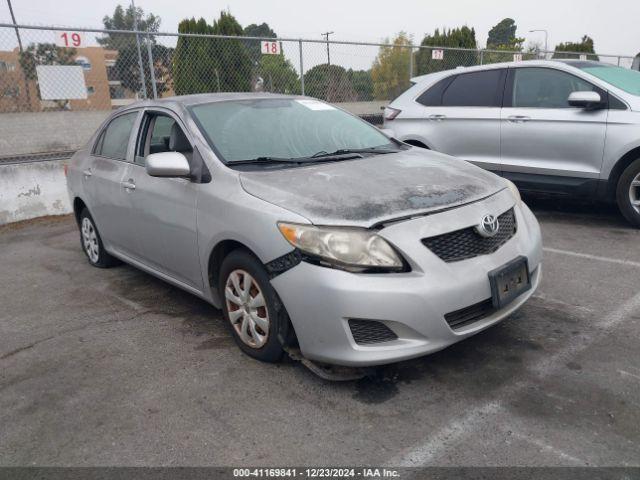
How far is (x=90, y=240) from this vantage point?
5.22m

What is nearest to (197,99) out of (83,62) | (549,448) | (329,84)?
(549,448)

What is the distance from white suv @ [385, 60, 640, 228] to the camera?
17.7 ft

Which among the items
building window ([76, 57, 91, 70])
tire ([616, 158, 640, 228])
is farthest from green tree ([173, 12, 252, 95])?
tire ([616, 158, 640, 228])

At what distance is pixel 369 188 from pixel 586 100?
11.4 ft

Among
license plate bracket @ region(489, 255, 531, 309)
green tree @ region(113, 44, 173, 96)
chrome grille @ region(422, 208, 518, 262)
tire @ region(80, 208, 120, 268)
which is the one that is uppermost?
green tree @ region(113, 44, 173, 96)

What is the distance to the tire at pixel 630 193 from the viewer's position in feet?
17.5

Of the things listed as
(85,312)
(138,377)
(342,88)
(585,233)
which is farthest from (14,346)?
(342,88)

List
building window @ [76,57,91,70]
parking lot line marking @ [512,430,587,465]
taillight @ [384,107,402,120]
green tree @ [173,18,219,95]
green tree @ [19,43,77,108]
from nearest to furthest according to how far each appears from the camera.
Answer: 1. parking lot line marking @ [512,430,587,465]
2. taillight @ [384,107,402,120]
3. green tree @ [19,43,77,108]
4. building window @ [76,57,91,70]
5. green tree @ [173,18,219,95]

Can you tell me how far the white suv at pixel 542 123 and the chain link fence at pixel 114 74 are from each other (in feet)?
12.3

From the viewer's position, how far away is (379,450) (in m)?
2.39

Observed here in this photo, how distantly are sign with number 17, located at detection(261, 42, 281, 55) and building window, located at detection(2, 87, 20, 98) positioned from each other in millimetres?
3930

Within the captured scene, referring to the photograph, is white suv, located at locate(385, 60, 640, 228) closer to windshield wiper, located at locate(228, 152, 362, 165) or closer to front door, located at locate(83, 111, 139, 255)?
windshield wiper, located at locate(228, 152, 362, 165)

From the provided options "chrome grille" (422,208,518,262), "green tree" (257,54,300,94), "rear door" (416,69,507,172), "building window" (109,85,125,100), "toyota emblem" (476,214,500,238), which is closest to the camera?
"chrome grille" (422,208,518,262)

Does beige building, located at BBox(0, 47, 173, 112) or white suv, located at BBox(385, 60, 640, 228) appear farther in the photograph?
beige building, located at BBox(0, 47, 173, 112)
